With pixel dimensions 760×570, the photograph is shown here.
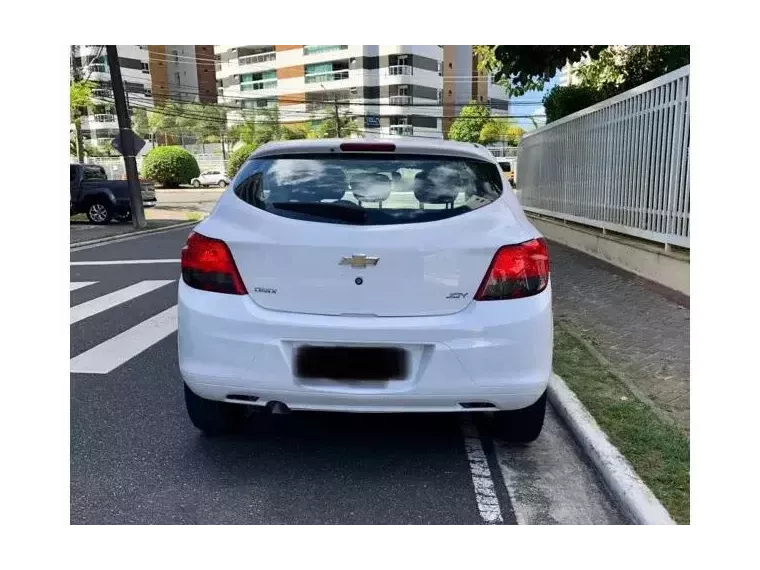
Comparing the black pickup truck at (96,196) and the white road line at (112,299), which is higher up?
the black pickup truck at (96,196)

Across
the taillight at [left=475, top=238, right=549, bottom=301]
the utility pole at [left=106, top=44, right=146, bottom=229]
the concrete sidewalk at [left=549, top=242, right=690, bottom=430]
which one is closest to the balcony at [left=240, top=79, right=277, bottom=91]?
the utility pole at [left=106, top=44, right=146, bottom=229]

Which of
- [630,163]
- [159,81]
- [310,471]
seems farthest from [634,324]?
[159,81]

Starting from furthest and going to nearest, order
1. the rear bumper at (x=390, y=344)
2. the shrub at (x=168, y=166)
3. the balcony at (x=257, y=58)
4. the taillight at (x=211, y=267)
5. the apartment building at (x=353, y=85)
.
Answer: the balcony at (x=257, y=58) → the apartment building at (x=353, y=85) → the shrub at (x=168, y=166) → the taillight at (x=211, y=267) → the rear bumper at (x=390, y=344)

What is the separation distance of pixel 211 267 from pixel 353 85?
191 feet

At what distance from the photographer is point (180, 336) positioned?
296 centimetres

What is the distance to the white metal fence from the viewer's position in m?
6.37

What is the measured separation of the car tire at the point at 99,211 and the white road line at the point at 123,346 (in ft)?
40.8

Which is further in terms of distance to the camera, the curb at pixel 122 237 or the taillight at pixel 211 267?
the curb at pixel 122 237

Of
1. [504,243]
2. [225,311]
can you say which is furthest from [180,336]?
[504,243]

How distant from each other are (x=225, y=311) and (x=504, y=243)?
132 centimetres

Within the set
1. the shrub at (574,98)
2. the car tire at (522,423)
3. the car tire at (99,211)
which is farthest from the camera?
the car tire at (99,211)

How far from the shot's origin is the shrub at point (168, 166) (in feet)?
129

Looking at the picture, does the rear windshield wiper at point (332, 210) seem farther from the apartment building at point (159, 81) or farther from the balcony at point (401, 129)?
the apartment building at point (159, 81)

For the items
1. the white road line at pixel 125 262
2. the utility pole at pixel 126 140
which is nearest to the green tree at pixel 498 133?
the utility pole at pixel 126 140
